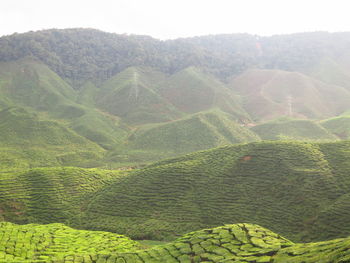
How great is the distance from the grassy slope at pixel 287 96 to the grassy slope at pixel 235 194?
70.1 metres

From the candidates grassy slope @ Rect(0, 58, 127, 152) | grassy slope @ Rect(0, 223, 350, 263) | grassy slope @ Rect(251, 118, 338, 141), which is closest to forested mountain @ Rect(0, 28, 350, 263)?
grassy slope @ Rect(0, 223, 350, 263)

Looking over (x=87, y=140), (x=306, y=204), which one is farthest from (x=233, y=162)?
(x=87, y=140)

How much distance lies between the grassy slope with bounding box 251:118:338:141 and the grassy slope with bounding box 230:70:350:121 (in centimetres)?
1563

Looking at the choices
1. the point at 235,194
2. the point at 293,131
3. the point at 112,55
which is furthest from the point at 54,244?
the point at 112,55

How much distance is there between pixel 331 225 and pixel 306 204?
347 centimetres

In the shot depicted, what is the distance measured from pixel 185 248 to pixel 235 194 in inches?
543

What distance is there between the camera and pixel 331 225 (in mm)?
23547

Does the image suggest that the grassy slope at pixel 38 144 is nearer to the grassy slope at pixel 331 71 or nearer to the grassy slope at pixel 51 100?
the grassy slope at pixel 51 100

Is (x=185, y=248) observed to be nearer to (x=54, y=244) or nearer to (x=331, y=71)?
(x=54, y=244)

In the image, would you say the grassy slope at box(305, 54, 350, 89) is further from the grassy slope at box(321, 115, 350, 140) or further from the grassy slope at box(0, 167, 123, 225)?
the grassy slope at box(0, 167, 123, 225)

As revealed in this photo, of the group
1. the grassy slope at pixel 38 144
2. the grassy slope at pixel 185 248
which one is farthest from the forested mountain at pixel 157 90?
the grassy slope at pixel 185 248

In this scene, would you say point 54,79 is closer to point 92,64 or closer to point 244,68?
point 92,64

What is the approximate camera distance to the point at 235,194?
30531 mm

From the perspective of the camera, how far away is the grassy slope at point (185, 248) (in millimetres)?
13877
